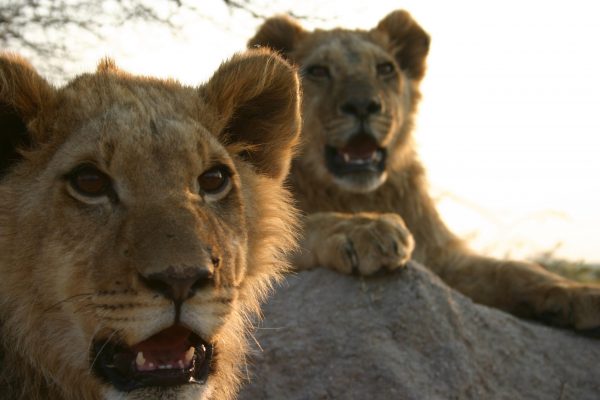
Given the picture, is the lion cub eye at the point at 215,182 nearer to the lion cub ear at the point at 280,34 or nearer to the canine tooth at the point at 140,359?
the canine tooth at the point at 140,359

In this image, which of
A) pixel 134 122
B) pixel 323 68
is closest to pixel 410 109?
pixel 323 68

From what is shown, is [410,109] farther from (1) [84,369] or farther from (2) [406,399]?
(1) [84,369]

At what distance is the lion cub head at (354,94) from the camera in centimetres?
582

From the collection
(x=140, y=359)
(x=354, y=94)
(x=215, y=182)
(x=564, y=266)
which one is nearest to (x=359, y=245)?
(x=215, y=182)

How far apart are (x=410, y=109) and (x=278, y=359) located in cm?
303

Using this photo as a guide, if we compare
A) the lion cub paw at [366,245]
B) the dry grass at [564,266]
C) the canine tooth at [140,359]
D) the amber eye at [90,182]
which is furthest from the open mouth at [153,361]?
the dry grass at [564,266]

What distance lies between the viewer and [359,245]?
→ 4.48 metres

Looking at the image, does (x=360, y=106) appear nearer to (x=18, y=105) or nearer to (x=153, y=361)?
(x=18, y=105)

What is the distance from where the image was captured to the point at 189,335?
2746 mm

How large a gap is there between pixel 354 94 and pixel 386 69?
65cm

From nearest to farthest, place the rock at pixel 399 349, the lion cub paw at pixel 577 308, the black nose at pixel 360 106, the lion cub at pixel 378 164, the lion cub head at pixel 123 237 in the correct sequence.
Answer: the lion cub head at pixel 123 237 → the rock at pixel 399 349 → the lion cub paw at pixel 577 308 → the lion cub at pixel 378 164 → the black nose at pixel 360 106

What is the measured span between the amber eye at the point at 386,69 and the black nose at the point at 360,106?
0.59m

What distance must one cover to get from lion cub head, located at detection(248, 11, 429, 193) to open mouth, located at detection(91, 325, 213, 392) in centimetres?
316

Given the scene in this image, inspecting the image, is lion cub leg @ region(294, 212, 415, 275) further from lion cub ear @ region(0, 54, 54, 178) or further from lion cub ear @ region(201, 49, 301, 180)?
lion cub ear @ region(0, 54, 54, 178)
